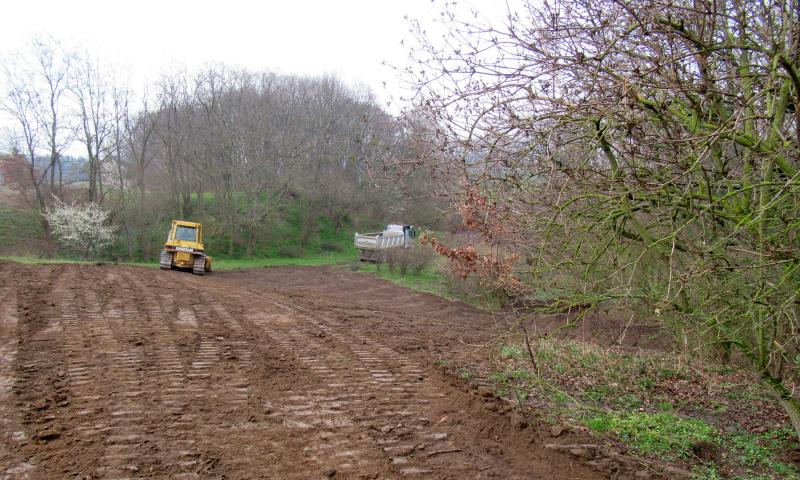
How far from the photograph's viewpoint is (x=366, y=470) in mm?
3826

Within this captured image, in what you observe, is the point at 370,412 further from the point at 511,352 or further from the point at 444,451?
the point at 511,352

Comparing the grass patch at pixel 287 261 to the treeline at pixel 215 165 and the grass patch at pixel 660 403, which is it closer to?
the treeline at pixel 215 165

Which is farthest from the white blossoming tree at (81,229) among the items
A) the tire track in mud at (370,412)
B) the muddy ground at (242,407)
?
the tire track in mud at (370,412)

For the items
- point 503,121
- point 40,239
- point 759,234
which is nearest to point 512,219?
point 503,121

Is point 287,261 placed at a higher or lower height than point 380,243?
lower

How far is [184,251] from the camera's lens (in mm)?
22750

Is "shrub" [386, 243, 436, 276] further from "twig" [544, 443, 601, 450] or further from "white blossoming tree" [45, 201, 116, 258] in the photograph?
"twig" [544, 443, 601, 450]

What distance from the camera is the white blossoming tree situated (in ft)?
93.7

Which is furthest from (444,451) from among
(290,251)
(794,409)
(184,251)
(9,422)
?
(290,251)

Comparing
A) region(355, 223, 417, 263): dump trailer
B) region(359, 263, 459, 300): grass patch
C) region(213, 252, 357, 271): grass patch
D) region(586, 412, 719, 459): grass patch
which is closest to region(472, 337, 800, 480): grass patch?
region(586, 412, 719, 459): grass patch

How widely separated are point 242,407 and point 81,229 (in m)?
28.1

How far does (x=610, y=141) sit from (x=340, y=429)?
3267mm

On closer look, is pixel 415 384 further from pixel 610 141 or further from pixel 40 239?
pixel 40 239

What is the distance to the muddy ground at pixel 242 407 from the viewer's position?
3.90 metres
